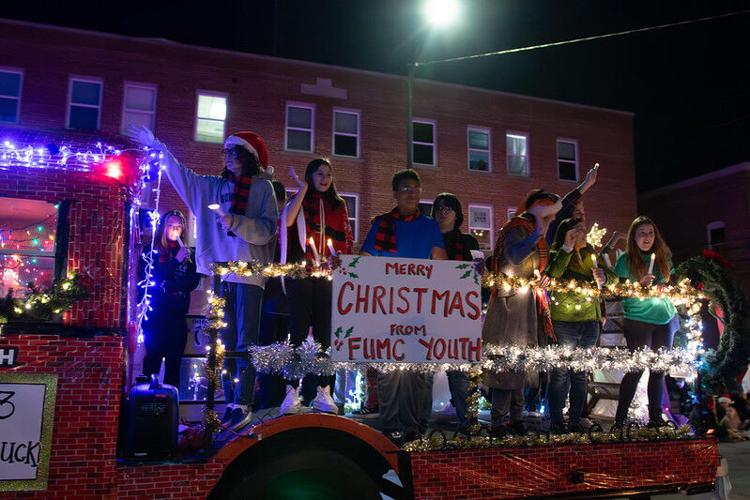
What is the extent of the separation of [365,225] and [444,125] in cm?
569

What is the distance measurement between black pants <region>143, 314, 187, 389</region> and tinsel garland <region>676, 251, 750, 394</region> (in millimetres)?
8279

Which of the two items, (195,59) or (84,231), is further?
(195,59)

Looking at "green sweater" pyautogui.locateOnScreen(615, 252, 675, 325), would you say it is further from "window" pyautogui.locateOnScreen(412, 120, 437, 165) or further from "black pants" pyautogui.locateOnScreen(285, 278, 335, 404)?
"window" pyautogui.locateOnScreen(412, 120, 437, 165)

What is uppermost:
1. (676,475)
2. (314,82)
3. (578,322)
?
(314,82)

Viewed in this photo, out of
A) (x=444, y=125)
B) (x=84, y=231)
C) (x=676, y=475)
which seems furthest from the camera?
(x=444, y=125)

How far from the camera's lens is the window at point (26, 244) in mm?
3453

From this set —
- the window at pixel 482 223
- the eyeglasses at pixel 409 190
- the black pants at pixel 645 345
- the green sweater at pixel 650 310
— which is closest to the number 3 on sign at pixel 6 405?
the eyeglasses at pixel 409 190

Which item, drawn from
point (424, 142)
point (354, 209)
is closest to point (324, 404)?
point (354, 209)

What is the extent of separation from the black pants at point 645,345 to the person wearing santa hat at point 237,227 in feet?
10.8

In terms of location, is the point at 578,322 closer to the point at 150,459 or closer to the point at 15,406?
the point at 150,459

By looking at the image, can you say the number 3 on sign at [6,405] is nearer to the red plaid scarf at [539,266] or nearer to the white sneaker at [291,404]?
the white sneaker at [291,404]

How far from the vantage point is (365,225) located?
2402 cm

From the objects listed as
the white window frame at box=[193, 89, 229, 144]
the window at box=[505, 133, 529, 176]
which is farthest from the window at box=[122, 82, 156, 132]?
the window at box=[505, 133, 529, 176]

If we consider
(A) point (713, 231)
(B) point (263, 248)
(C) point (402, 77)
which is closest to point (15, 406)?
(B) point (263, 248)
